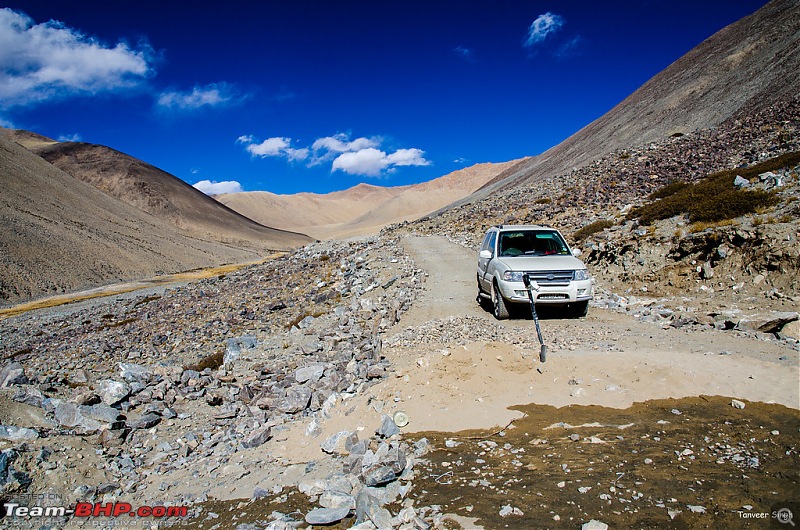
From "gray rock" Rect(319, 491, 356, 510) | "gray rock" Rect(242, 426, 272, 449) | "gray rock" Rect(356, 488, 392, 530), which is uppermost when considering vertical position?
"gray rock" Rect(356, 488, 392, 530)

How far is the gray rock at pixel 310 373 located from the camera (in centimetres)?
1191

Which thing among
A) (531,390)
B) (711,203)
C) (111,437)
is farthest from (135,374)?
(711,203)

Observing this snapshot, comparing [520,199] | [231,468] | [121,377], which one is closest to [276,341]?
[121,377]

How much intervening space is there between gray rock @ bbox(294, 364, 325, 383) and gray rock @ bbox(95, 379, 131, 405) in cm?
487

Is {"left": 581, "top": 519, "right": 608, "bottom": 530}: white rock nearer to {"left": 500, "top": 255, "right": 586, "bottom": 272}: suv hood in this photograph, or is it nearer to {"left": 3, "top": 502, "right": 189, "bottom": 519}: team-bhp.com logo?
{"left": 3, "top": 502, "right": 189, "bottom": 519}: team-bhp.com logo

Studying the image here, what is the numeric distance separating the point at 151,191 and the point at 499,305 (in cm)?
13851

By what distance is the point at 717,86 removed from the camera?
4019 cm

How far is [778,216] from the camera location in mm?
13672

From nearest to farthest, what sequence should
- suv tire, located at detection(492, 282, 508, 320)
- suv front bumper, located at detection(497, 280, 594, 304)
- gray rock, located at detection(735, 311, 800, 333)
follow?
gray rock, located at detection(735, 311, 800, 333)
suv front bumper, located at detection(497, 280, 594, 304)
suv tire, located at detection(492, 282, 508, 320)

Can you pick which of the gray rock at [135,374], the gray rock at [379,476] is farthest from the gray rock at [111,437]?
the gray rock at [379,476]

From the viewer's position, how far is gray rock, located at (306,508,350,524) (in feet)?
17.8

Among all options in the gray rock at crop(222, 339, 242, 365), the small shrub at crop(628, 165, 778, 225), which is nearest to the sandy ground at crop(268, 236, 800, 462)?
the small shrub at crop(628, 165, 778, 225)

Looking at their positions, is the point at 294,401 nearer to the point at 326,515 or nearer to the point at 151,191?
the point at 326,515

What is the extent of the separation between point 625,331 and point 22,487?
11926mm
